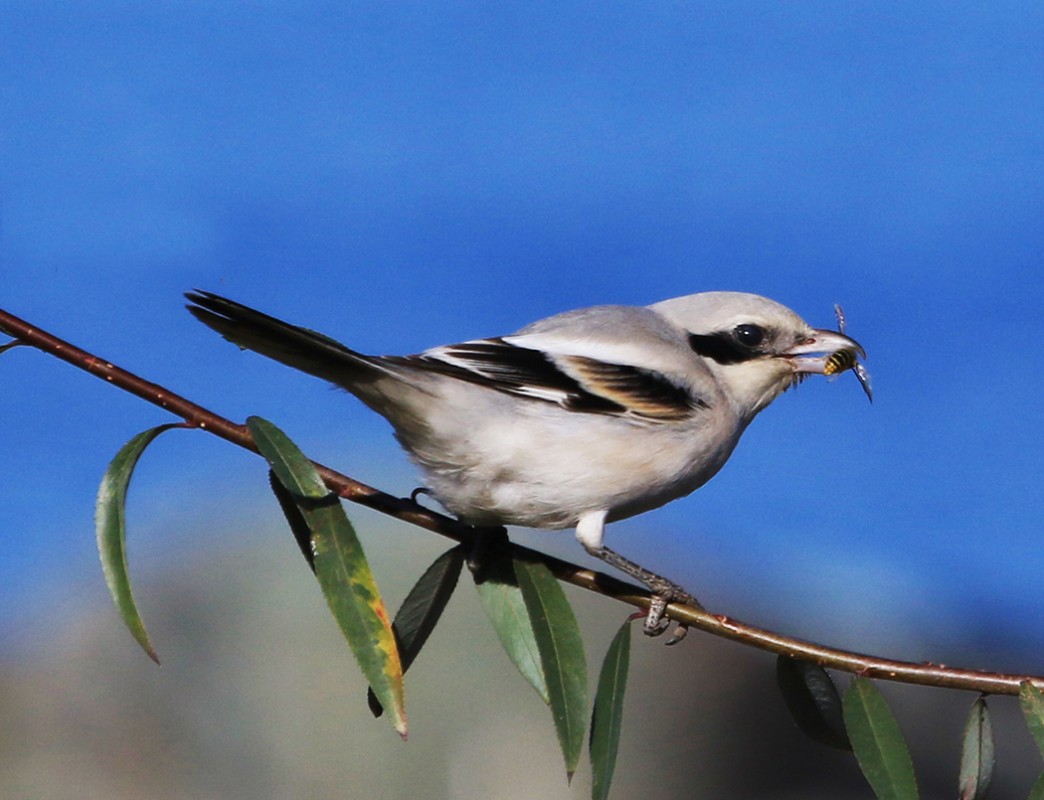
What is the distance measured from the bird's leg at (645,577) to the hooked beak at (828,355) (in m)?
0.78

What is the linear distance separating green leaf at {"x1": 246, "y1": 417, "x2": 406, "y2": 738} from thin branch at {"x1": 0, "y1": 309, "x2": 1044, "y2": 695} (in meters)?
0.11

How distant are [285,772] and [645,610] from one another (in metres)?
3.89

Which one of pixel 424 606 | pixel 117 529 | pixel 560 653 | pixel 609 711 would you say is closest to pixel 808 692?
pixel 609 711

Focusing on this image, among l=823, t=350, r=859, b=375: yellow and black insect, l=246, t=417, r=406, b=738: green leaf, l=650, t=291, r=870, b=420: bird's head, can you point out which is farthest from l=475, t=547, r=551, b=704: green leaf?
l=823, t=350, r=859, b=375: yellow and black insect

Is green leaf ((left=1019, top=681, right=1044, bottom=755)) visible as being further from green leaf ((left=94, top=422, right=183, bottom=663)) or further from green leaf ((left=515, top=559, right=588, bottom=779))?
green leaf ((left=94, top=422, right=183, bottom=663))

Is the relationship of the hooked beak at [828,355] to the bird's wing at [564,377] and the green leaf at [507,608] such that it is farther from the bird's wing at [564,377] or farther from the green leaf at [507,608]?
the green leaf at [507,608]

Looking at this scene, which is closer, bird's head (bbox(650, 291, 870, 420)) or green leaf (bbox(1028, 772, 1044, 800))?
green leaf (bbox(1028, 772, 1044, 800))

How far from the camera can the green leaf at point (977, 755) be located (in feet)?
7.13

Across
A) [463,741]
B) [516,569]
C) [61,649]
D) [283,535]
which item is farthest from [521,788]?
[516,569]

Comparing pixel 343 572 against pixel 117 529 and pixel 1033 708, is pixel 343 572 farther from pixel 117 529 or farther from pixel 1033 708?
pixel 1033 708

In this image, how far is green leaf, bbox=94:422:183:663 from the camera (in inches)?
75.7

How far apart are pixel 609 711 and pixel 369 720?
3830 mm

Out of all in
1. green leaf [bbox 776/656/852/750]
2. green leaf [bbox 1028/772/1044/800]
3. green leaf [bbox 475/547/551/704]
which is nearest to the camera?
green leaf [bbox 1028/772/1044/800]

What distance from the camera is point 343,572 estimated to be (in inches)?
73.7
